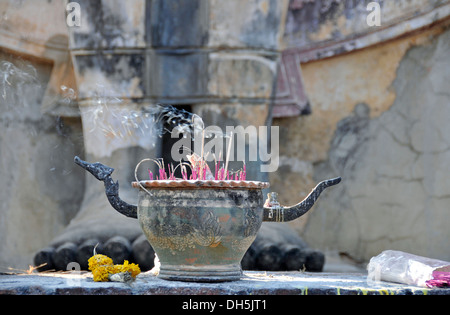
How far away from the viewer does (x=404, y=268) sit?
12.2ft

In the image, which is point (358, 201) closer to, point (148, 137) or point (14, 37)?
point (148, 137)

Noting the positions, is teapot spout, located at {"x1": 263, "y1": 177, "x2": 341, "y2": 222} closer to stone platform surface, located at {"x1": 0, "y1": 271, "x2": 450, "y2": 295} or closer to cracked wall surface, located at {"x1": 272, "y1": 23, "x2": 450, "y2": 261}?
stone platform surface, located at {"x1": 0, "y1": 271, "x2": 450, "y2": 295}

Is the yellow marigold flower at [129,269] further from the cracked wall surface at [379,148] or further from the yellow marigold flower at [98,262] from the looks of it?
the cracked wall surface at [379,148]

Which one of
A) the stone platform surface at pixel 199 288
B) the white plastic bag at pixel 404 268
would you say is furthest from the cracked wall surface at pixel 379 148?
the stone platform surface at pixel 199 288

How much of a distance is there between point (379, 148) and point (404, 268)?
2.61 m

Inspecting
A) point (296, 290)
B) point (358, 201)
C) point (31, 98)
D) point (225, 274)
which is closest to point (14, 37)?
point (31, 98)

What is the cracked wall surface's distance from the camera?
19.7ft

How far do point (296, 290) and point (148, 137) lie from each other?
241 centimetres

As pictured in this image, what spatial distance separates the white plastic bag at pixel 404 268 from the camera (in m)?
3.61

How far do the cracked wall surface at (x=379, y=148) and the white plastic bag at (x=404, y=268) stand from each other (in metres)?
2.11

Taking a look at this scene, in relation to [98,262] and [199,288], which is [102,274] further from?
[199,288]

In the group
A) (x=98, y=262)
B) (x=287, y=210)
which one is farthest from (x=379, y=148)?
(x=98, y=262)

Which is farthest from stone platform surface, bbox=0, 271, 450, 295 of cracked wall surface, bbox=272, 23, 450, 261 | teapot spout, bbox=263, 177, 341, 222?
cracked wall surface, bbox=272, 23, 450, 261

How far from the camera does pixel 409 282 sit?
3672mm
